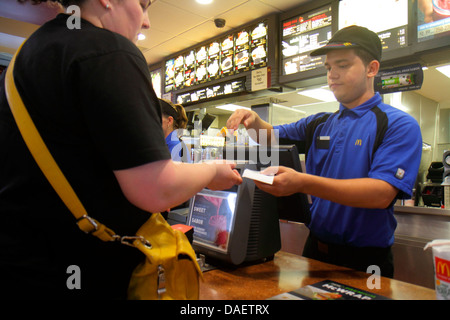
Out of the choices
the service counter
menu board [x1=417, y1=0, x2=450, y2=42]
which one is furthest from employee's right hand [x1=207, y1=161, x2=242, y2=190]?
menu board [x1=417, y1=0, x2=450, y2=42]

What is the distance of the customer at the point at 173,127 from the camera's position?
3277 millimetres

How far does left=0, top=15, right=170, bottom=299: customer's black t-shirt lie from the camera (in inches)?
25.8

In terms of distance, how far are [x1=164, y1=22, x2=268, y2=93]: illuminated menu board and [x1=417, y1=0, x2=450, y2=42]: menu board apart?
1.59 meters

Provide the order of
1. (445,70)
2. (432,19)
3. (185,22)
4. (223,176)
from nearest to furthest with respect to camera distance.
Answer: (223,176)
(432,19)
(185,22)
(445,70)

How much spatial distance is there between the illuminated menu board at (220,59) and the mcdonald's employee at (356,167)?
2.23m

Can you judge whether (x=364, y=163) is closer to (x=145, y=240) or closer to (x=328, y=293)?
(x=328, y=293)

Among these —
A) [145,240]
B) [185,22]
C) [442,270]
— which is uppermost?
[185,22]

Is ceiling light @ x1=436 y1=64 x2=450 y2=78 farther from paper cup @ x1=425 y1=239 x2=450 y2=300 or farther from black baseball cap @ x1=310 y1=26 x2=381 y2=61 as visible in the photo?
paper cup @ x1=425 y1=239 x2=450 y2=300

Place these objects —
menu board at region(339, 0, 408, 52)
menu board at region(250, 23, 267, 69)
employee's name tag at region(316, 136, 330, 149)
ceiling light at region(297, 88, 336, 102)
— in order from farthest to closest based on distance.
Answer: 1. ceiling light at region(297, 88, 336, 102)
2. menu board at region(250, 23, 267, 69)
3. menu board at region(339, 0, 408, 52)
4. employee's name tag at region(316, 136, 330, 149)

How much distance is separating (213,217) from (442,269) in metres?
0.84

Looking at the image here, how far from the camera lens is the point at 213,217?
142 centimetres

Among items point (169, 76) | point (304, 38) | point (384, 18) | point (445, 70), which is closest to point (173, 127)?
point (304, 38)

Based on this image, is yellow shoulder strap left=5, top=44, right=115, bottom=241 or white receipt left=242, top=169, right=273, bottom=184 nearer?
yellow shoulder strap left=5, top=44, right=115, bottom=241

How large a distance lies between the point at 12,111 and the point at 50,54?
5.7 inches
